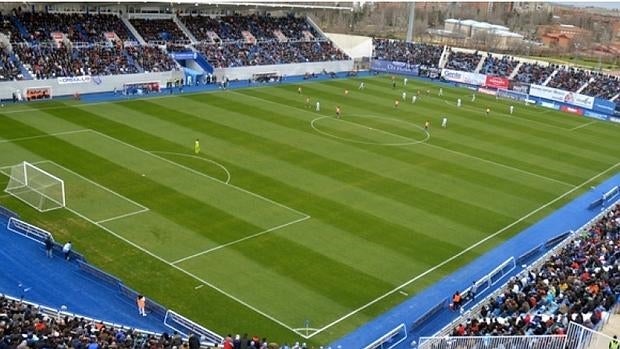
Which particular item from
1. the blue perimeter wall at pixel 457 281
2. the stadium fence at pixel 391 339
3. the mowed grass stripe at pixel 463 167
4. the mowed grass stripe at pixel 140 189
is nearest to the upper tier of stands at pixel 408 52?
the mowed grass stripe at pixel 463 167

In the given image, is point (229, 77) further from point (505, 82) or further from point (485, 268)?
point (485, 268)

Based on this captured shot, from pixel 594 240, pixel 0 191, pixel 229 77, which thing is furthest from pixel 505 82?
pixel 0 191

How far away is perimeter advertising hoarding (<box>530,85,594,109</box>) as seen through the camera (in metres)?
61.2

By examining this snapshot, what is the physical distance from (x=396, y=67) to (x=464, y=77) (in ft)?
29.0

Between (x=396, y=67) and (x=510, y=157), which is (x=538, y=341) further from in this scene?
(x=396, y=67)

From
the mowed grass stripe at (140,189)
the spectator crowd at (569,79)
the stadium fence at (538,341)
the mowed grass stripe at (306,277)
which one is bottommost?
the mowed grass stripe at (306,277)

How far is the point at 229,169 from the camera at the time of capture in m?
33.1

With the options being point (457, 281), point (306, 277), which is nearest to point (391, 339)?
point (306, 277)

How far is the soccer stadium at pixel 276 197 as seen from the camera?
1919cm

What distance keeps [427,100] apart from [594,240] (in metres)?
35.1

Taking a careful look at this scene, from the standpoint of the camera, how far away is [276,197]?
2966 cm

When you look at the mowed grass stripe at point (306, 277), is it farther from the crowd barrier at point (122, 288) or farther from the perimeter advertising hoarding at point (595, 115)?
the perimeter advertising hoarding at point (595, 115)

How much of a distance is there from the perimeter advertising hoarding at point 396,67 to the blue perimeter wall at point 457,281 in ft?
139

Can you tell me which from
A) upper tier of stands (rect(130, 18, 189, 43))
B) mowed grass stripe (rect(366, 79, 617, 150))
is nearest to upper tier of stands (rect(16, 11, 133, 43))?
upper tier of stands (rect(130, 18, 189, 43))
